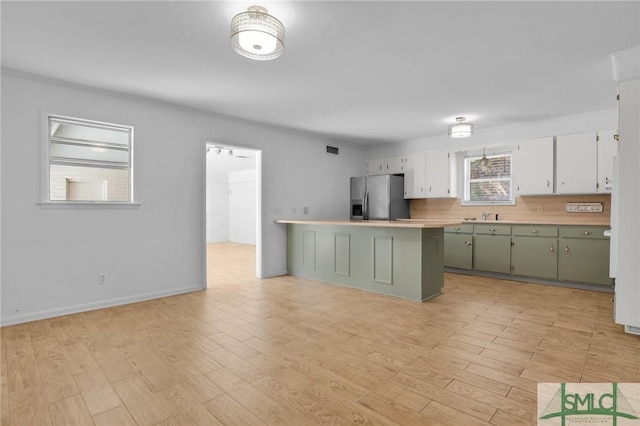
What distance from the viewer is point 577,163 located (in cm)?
486

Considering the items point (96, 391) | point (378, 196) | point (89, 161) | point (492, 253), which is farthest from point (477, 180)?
point (96, 391)

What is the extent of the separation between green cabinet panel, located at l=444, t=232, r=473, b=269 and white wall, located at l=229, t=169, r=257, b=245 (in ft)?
22.5

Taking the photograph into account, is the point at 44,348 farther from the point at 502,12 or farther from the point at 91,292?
the point at 502,12

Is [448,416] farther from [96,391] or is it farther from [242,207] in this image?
[242,207]

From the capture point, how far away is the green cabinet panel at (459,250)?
5.69 meters

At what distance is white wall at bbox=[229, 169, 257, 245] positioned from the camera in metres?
11.3

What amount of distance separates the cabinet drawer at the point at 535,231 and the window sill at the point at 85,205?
5383mm

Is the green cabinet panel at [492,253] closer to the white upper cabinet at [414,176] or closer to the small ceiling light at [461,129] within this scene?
the white upper cabinet at [414,176]

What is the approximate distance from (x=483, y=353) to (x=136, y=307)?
358 centimetres

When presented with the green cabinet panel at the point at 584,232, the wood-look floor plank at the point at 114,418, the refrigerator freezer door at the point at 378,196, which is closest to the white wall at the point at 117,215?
the refrigerator freezer door at the point at 378,196

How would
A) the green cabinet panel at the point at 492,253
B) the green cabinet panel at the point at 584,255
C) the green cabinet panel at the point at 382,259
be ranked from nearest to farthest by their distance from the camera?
the green cabinet panel at the point at 382,259 → the green cabinet panel at the point at 584,255 → the green cabinet panel at the point at 492,253

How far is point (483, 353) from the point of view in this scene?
2.60 meters

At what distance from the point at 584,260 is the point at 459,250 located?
1.70m

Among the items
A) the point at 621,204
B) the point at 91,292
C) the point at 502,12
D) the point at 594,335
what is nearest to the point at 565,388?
the point at 594,335
